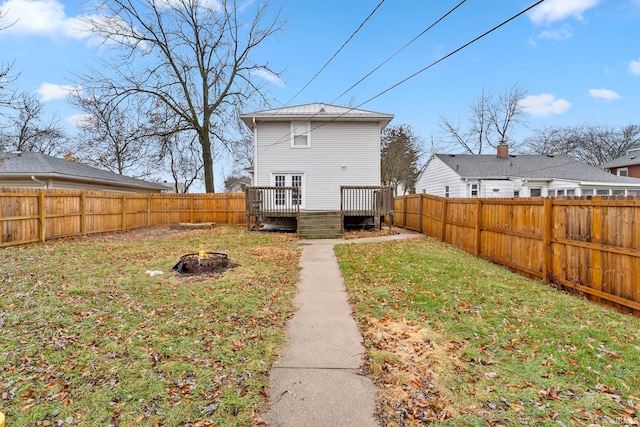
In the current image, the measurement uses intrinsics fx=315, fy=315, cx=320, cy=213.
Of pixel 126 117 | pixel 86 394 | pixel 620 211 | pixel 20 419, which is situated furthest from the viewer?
pixel 126 117

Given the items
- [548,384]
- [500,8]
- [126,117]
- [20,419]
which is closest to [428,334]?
[548,384]

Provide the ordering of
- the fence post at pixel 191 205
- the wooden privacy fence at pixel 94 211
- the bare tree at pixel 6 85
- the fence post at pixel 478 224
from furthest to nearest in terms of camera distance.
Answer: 1. the fence post at pixel 191 205
2. the wooden privacy fence at pixel 94 211
3. the fence post at pixel 478 224
4. the bare tree at pixel 6 85

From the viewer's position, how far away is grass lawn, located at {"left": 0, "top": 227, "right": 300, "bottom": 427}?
97.1 inches

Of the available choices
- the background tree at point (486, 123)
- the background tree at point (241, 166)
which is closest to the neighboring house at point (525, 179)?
the background tree at point (486, 123)

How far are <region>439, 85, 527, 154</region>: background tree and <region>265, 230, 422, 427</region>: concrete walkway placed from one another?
31171 millimetres

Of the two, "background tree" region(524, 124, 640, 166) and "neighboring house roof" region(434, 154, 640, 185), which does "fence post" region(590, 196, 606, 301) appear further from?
"background tree" region(524, 124, 640, 166)

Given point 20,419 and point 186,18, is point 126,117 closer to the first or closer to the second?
point 186,18

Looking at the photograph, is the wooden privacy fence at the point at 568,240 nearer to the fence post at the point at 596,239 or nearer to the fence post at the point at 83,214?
the fence post at the point at 596,239

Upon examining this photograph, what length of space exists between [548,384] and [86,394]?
3.96m

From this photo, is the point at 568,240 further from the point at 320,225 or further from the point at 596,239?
the point at 320,225

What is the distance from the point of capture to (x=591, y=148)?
3728 centimetres

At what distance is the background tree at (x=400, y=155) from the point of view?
100 feet

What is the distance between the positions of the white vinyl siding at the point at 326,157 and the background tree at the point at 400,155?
15409 mm

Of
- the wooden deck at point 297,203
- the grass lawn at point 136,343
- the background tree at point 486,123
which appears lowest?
the grass lawn at point 136,343
